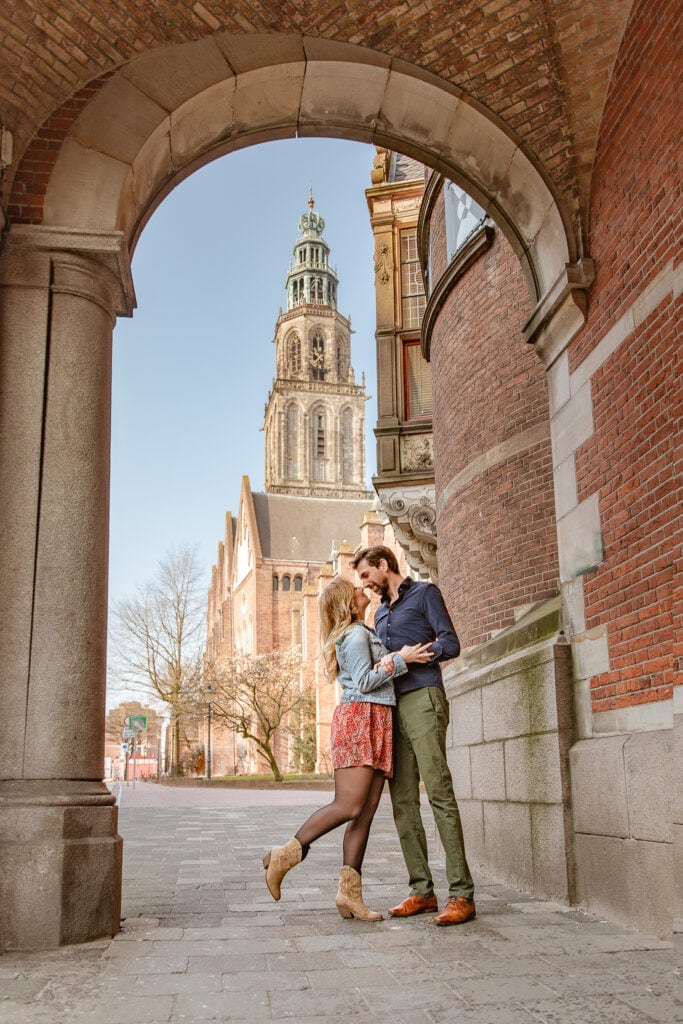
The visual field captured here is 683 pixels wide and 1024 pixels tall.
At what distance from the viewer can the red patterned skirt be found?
16.8ft

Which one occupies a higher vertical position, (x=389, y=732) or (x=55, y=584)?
(x=55, y=584)

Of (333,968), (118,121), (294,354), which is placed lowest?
(333,968)

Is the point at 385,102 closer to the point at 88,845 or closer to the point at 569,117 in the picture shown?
the point at 569,117

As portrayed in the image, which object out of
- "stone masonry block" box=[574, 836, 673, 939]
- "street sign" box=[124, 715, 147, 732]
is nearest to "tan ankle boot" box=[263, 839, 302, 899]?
"stone masonry block" box=[574, 836, 673, 939]

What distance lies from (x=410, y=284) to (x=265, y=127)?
10564 millimetres

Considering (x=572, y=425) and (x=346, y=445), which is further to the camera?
(x=346, y=445)

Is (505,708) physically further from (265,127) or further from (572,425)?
(265,127)

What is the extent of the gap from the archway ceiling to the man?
2467 mm

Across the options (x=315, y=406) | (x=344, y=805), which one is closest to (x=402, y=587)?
(x=344, y=805)

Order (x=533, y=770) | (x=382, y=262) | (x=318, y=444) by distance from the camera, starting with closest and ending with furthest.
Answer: (x=533, y=770), (x=382, y=262), (x=318, y=444)

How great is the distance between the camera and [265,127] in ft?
22.0

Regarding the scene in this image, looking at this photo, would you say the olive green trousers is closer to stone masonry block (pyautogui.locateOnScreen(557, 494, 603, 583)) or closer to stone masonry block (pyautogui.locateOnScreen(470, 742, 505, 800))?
stone masonry block (pyautogui.locateOnScreen(557, 494, 603, 583))

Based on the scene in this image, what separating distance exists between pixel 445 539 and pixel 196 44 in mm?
5433

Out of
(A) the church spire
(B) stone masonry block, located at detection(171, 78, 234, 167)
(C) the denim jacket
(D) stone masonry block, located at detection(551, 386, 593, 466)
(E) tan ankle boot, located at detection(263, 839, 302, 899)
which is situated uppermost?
(A) the church spire
